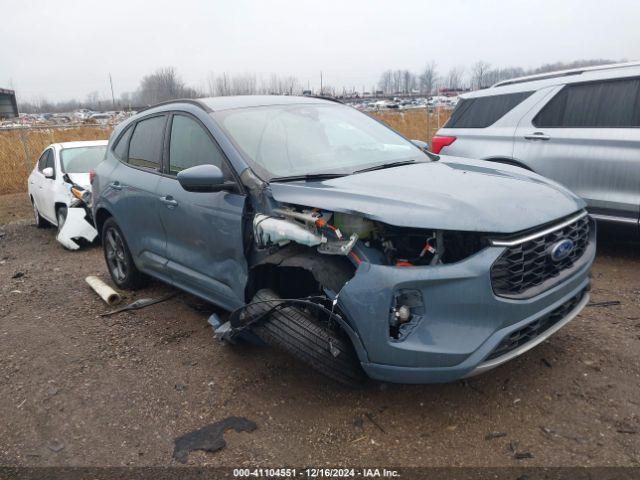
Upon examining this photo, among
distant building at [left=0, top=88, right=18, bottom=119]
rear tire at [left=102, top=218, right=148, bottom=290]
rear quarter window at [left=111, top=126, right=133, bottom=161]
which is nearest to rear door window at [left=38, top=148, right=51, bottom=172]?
rear tire at [left=102, top=218, right=148, bottom=290]

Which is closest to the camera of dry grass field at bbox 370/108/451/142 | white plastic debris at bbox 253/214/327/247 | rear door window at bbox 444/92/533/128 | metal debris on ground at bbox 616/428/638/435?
metal debris on ground at bbox 616/428/638/435

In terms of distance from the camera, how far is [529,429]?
275 centimetres

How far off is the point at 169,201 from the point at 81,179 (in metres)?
4.49

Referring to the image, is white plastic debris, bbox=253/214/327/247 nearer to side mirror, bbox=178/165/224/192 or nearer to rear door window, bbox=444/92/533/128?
side mirror, bbox=178/165/224/192

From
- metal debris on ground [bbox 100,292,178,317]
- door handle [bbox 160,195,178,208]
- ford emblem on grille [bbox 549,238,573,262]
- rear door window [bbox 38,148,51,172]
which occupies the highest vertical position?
door handle [bbox 160,195,178,208]

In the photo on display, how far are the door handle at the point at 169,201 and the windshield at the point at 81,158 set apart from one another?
459 centimetres

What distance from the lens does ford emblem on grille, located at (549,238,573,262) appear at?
280 cm

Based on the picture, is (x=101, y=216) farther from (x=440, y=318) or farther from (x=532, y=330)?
(x=532, y=330)

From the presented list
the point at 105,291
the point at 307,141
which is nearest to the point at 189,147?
the point at 307,141

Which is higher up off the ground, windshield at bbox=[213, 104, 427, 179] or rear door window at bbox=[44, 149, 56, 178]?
windshield at bbox=[213, 104, 427, 179]

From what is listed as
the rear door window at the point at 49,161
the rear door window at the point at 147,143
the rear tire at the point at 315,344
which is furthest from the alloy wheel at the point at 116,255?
the rear door window at the point at 49,161

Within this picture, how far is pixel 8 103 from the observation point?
184 feet

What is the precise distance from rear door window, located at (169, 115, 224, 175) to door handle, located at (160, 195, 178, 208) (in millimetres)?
215

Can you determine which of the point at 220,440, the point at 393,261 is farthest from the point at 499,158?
the point at 220,440
